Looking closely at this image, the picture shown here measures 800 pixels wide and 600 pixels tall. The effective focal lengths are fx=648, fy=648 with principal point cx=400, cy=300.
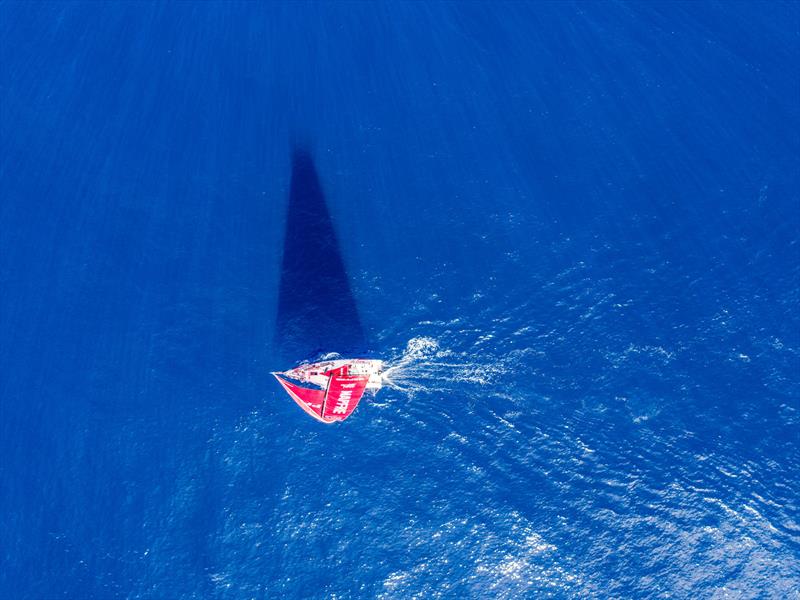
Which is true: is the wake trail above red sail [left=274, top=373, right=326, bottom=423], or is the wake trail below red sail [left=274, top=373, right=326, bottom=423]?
above

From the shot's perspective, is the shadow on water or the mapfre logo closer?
the mapfre logo

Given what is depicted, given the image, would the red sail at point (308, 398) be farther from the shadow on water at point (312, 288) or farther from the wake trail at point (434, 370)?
the wake trail at point (434, 370)

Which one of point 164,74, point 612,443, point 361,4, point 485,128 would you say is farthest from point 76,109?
point 612,443

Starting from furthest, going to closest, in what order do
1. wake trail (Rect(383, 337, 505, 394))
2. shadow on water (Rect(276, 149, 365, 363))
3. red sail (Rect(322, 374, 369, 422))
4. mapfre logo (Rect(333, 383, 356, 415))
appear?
shadow on water (Rect(276, 149, 365, 363)) → wake trail (Rect(383, 337, 505, 394)) → mapfre logo (Rect(333, 383, 356, 415)) → red sail (Rect(322, 374, 369, 422))

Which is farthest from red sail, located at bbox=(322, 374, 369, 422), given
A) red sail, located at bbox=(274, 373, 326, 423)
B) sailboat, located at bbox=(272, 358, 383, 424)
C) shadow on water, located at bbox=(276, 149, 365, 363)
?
shadow on water, located at bbox=(276, 149, 365, 363)

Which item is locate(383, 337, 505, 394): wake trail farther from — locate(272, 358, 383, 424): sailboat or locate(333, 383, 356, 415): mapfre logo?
locate(333, 383, 356, 415): mapfre logo

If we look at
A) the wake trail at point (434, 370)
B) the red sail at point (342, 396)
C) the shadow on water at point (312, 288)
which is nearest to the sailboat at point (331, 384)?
the red sail at point (342, 396)
